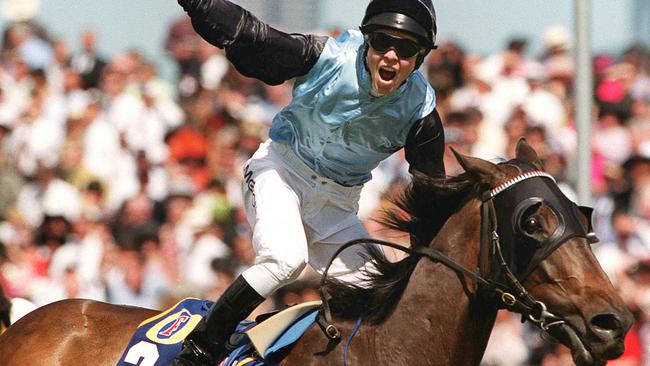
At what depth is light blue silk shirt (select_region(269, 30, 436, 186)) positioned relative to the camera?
4914 mm

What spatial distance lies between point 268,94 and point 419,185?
6.94 metres

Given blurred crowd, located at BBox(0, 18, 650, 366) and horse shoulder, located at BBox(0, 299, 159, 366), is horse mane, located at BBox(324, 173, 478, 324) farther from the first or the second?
blurred crowd, located at BBox(0, 18, 650, 366)

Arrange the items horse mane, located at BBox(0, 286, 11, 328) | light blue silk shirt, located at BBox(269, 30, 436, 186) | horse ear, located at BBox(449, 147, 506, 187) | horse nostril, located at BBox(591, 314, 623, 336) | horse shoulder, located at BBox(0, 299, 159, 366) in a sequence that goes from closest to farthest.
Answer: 1. horse nostril, located at BBox(591, 314, 623, 336)
2. horse ear, located at BBox(449, 147, 506, 187)
3. light blue silk shirt, located at BBox(269, 30, 436, 186)
4. horse shoulder, located at BBox(0, 299, 159, 366)
5. horse mane, located at BBox(0, 286, 11, 328)

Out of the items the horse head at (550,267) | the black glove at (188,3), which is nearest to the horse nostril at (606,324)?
the horse head at (550,267)

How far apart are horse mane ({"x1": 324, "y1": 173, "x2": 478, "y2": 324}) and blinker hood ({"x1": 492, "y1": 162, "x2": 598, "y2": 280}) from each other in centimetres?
26

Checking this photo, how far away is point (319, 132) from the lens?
5023 mm

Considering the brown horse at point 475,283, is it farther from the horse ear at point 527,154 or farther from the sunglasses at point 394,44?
the sunglasses at point 394,44

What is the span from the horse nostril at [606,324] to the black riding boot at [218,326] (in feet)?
4.02

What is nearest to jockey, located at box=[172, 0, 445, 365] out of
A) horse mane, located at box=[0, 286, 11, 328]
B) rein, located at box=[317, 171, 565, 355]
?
rein, located at box=[317, 171, 565, 355]

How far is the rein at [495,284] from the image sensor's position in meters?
4.46

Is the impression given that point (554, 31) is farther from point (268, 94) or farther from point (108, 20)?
point (108, 20)

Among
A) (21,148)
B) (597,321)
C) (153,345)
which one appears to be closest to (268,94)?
(21,148)

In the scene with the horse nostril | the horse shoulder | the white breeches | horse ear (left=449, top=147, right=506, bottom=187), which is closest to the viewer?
the horse nostril

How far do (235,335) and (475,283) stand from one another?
3.20 ft
